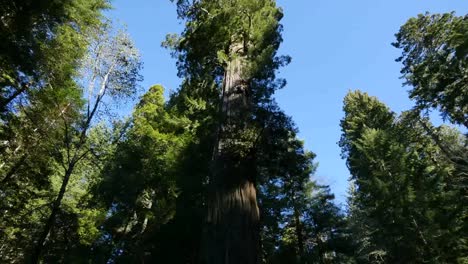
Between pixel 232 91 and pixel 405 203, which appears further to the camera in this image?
Result: pixel 405 203

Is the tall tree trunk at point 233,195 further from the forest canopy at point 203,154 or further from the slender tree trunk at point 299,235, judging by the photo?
the slender tree trunk at point 299,235

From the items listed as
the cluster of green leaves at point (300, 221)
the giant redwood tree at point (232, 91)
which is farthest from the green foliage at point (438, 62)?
the giant redwood tree at point (232, 91)

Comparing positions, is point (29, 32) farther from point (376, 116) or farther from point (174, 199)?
point (376, 116)

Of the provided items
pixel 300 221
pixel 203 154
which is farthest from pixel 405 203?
pixel 203 154

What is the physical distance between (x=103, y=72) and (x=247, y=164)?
12281mm

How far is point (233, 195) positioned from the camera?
15.9 ft

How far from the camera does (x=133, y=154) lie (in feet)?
53.4

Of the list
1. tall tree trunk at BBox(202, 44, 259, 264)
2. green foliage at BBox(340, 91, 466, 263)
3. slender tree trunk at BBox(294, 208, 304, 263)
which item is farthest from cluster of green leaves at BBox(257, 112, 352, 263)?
tall tree trunk at BBox(202, 44, 259, 264)

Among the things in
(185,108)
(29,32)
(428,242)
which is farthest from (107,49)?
(428,242)

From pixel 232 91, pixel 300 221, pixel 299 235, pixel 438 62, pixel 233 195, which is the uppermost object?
pixel 438 62

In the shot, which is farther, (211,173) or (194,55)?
(194,55)

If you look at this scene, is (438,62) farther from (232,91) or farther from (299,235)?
(232,91)

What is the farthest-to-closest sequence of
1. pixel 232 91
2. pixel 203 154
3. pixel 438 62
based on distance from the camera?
1. pixel 438 62
2. pixel 203 154
3. pixel 232 91

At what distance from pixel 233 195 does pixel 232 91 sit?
239 centimetres
